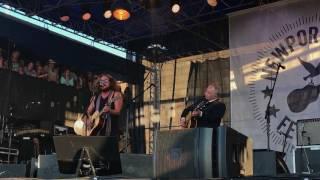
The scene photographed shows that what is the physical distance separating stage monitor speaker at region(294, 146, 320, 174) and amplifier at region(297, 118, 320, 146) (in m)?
0.13

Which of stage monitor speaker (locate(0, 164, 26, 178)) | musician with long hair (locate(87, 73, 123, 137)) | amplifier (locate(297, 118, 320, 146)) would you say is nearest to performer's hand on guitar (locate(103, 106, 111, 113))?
musician with long hair (locate(87, 73, 123, 137))

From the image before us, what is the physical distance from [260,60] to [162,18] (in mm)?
2424

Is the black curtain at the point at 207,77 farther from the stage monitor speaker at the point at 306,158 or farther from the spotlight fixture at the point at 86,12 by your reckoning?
the stage monitor speaker at the point at 306,158

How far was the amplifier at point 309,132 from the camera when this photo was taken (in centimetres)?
608

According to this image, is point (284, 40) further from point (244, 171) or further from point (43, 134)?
point (244, 171)

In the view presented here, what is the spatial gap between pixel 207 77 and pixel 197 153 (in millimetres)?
7198

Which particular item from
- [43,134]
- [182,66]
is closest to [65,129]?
[43,134]

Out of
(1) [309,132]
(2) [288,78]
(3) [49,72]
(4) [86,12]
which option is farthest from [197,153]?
(3) [49,72]

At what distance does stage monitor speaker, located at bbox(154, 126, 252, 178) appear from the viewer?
3195 mm

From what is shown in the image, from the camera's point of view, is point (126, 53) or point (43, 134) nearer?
point (43, 134)

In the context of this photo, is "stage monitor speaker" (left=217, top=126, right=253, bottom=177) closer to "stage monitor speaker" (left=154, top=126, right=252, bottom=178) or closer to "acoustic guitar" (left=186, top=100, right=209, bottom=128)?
"stage monitor speaker" (left=154, top=126, right=252, bottom=178)

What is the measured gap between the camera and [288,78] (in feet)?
27.9

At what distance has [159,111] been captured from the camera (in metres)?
11.2

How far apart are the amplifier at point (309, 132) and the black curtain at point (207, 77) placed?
11.4 ft
